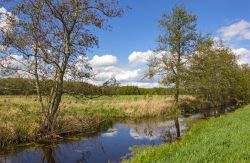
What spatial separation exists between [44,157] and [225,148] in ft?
31.8

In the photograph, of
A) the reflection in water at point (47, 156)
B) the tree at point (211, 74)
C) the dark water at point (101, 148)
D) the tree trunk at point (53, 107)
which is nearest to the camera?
the reflection in water at point (47, 156)

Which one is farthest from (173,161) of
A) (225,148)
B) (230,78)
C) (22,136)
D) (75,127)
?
(230,78)

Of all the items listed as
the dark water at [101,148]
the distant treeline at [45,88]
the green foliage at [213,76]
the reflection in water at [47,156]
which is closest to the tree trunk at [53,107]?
the distant treeline at [45,88]

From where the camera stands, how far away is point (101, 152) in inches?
722

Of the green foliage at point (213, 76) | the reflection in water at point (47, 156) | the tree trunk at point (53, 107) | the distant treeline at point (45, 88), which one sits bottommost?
the reflection in water at point (47, 156)

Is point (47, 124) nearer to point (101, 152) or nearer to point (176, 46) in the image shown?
point (101, 152)

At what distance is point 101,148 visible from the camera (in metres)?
19.4

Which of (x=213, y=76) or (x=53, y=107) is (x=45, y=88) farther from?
(x=213, y=76)

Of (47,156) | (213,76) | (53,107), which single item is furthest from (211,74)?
(47,156)

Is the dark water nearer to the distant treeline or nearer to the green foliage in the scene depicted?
the distant treeline

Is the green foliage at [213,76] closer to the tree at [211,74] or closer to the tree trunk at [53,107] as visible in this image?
the tree at [211,74]

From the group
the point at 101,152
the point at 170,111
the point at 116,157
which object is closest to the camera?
the point at 116,157

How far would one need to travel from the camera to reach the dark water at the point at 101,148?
16.7 m

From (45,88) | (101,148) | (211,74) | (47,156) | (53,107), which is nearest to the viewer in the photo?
(47,156)
